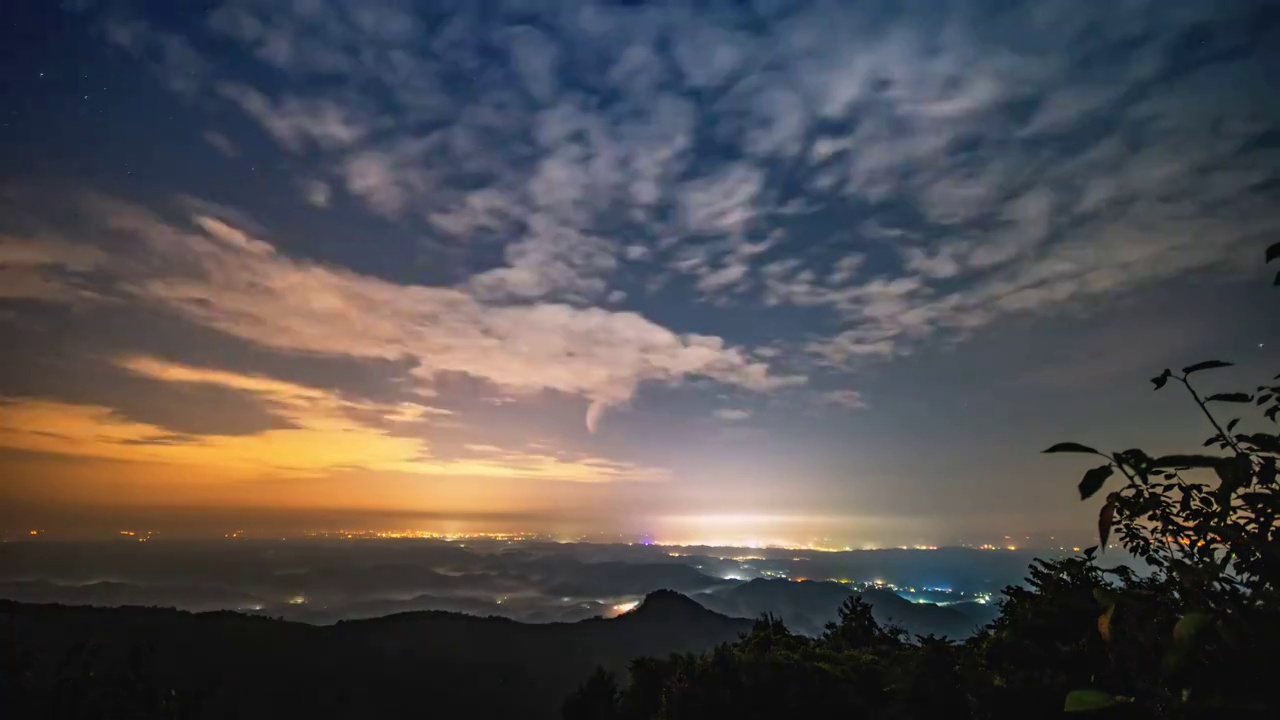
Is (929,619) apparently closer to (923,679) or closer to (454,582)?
(454,582)

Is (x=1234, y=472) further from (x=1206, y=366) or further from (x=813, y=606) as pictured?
(x=813, y=606)

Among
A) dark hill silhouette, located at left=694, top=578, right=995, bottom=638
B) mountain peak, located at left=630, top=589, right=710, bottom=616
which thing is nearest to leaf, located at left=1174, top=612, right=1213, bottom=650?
mountain peak, located at left=630, top=589, right=710, bottom=616

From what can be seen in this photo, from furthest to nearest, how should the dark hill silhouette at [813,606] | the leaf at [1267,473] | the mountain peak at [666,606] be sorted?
the dark hill silhouette at [813,606]
the mountain peak at [666,606]
the leaf at [1267,473]

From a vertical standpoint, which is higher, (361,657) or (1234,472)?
(1234,472)

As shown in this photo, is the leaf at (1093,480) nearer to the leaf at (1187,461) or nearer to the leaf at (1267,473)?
the leaf at (1187,461)

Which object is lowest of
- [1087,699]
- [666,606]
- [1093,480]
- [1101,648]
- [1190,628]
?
[666,606]

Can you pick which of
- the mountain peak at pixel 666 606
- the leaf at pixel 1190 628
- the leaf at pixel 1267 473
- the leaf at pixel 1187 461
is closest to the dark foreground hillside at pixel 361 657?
the mountain peak at pixel 666 606

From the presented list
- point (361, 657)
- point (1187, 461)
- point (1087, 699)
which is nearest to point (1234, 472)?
point (1187, 461)

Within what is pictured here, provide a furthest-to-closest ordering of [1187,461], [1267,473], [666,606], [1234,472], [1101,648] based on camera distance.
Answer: [666,606] → [1101,648] → [1267,473] → [1234,472] → [1187,461]
